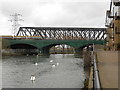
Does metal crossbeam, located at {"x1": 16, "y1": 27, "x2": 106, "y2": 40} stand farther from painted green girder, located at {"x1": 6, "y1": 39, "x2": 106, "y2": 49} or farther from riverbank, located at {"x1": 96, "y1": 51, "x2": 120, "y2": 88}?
riverbank, located at {"x1": 96, "y1": 51, "x2": 120, "y2": 88}

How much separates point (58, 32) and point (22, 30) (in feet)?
66.9

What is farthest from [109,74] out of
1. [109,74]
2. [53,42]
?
[53,42]

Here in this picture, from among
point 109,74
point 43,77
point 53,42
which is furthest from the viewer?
point 53,42

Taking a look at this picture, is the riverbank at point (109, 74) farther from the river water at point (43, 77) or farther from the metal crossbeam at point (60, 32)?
the metal crossbeam at point (60, 32)

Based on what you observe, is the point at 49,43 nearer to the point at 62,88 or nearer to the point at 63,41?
the point at 63,41

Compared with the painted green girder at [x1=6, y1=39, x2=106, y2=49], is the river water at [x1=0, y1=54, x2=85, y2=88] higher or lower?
lower

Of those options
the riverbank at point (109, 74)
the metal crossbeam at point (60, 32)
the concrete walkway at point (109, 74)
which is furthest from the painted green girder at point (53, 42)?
the concrete walkway at point (109, 74)

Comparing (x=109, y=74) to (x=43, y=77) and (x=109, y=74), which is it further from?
(x=43, y=77)

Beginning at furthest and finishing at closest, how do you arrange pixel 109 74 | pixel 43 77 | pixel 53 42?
pixel 53 42, pixel 43 77, pixel 109 74

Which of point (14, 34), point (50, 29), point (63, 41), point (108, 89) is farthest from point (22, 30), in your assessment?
point (108, 89)

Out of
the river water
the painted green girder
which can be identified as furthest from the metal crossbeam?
the river water

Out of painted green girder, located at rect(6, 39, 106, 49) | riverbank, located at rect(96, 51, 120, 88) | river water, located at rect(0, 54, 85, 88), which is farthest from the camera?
painted green girder, located at rect(6, 39, 106, 49)

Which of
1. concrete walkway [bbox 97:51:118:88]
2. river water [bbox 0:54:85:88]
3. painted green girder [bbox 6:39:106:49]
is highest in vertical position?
painted green girder [bbox 6:39:106:49]

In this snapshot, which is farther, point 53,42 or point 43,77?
point 53,42
